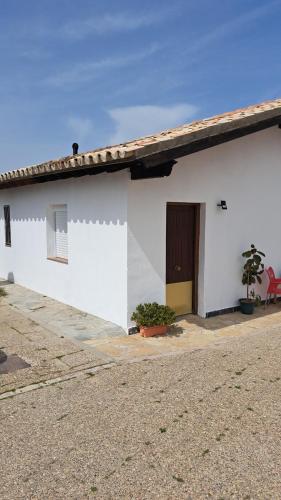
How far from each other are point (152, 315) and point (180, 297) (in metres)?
1.52

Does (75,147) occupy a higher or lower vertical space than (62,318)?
higher

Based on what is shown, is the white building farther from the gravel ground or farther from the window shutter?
the gravel ground

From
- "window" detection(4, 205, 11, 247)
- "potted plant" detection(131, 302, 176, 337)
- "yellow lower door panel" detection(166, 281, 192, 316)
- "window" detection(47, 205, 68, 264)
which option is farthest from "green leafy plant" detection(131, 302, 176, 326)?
"window" detection(4, 205, 11, 247)

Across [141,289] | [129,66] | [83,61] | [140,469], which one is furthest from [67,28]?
[140,469]

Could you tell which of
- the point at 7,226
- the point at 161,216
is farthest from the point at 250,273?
the point at 7,226

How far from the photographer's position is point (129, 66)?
1027cm

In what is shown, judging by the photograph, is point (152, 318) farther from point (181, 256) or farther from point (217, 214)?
point (217, 214)

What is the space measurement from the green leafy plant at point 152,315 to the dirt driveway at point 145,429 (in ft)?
3.39

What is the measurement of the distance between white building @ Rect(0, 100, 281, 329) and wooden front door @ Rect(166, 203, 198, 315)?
23 millimetres

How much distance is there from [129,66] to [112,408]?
9475mm

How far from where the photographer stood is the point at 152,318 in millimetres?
6441

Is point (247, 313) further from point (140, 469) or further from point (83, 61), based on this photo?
point (83, 61)

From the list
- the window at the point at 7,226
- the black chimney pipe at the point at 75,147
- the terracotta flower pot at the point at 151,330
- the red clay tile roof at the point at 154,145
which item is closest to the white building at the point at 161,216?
the red clay tile roof at the point at 154,145

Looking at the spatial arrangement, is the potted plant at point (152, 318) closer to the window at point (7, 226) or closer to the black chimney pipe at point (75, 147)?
the black chimney pipe at point (75, 147)
